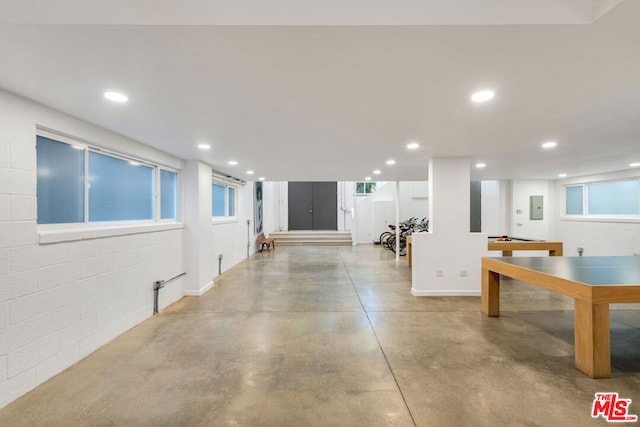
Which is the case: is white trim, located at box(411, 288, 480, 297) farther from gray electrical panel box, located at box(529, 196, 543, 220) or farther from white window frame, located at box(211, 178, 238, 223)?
gray electrical panel box, located at box(529, 196, 543, 220)

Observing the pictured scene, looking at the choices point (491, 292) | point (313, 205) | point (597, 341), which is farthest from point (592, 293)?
point (313, 205)

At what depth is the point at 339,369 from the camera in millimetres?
2324

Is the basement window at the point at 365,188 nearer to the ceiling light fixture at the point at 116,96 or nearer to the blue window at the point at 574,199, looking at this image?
the blue window at the point at 574,199

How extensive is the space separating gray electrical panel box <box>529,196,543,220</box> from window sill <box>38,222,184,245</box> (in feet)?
30.6

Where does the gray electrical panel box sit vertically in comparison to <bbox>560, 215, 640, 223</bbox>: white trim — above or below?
above

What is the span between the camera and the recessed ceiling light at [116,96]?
1.97m

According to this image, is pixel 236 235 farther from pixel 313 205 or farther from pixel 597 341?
pixel 597 341

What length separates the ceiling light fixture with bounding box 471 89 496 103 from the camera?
1953 millimetres

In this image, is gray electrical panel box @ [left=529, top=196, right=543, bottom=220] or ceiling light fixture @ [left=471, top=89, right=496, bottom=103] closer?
ceiling light fixture @ [left=471, top=89, right=496, bottom=103]

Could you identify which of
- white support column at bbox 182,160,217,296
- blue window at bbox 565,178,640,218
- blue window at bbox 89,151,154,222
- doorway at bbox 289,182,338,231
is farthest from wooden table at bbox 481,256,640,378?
doorway at bbox 289,182,338,231

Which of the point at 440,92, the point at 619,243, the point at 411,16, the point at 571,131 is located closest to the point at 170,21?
the point at 411,16

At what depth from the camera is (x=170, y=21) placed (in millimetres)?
1222

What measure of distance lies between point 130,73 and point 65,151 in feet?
5.12

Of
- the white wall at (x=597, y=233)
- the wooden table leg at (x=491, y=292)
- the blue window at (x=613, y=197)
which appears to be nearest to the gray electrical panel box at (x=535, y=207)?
the white wall at (x=597, y=233)
